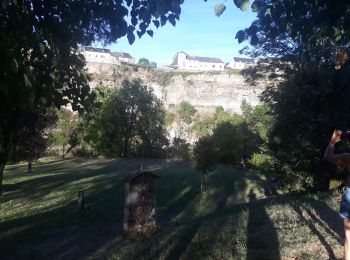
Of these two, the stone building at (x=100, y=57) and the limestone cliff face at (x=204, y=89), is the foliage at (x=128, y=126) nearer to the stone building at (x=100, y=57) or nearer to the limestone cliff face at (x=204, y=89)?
the limestone cliff face at (x=204, y=89)

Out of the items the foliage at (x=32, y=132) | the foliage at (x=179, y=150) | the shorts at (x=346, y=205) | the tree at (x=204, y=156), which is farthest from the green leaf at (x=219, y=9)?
the foliage at (x=179, y=150)

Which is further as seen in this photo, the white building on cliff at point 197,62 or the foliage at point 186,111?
the white building on cliff at point 197,62

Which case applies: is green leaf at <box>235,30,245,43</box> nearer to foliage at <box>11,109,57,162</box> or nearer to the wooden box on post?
the wooden box on post

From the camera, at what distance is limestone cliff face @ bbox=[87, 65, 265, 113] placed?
89812 mm

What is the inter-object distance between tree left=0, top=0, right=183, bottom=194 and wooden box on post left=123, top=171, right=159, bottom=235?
6448mm

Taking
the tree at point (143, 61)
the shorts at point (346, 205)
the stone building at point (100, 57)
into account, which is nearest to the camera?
the shorts at point (346, 205)

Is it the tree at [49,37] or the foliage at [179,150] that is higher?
the tree at [49,37]

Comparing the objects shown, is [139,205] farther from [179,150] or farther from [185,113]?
[185,113]

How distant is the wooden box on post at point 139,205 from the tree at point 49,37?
254 inches

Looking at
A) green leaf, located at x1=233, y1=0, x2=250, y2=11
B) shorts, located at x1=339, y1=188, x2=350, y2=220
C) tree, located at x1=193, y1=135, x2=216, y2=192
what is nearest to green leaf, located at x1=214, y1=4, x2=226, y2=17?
green leaf, located at x1=233, y1=0, x2=250, y2=11

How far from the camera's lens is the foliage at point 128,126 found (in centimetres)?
4166

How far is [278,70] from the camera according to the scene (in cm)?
3044

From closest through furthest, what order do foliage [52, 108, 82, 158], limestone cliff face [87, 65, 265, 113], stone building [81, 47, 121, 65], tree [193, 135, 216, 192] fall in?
tree [193, 135, 216, 192], foliage [52, 108, 82, 158], limestone cliff face [87, 65, 265, 113], stone building [81, 47, 121, 65]

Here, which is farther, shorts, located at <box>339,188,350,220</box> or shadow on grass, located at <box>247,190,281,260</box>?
shadow on grass, located at <box>247,190,281,260</box>
